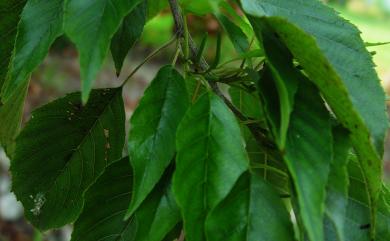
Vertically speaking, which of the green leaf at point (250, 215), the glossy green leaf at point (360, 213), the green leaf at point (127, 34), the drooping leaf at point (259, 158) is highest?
the green leaf at point (127, 34)

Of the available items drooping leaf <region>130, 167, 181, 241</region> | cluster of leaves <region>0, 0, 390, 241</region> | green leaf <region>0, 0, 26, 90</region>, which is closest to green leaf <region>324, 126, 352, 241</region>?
cluster of leaves <region>0, 0, 390, 241</region>

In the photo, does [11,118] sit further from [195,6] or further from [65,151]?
[195,6]

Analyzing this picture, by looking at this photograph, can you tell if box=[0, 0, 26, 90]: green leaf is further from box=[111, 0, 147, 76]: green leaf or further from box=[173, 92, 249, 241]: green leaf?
box=[173, 92, 249, 241]: green leaf

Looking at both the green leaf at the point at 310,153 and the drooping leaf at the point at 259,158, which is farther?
the drooping leaf at the point at 259,158

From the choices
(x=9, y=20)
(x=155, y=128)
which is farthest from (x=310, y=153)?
(x=9, y=20)

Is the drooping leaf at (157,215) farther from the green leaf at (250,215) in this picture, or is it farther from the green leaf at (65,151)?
the green leaf at (65,151)

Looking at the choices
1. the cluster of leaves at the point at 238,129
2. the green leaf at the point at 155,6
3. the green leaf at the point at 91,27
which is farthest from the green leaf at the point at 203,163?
the green leaf at the point at 155,6

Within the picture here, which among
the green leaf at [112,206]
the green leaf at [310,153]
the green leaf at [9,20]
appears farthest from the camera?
the green leaf at [9,20]
